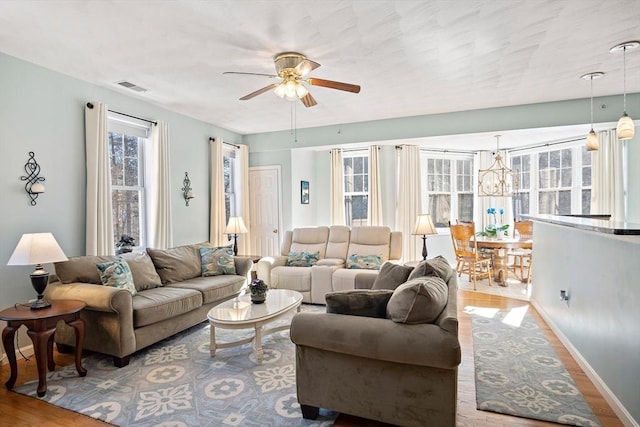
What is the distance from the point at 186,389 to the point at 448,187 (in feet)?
21.1

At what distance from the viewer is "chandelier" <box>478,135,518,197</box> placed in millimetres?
6973

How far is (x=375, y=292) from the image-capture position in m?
2.34

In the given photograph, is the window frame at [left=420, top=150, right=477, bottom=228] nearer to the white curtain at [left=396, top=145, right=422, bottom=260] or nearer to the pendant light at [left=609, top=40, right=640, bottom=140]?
the white curtain at [left=396, top=145, right=422, bottom=260]

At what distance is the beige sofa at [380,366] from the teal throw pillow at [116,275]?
203 cm

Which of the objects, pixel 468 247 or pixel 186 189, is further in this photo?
pixel 468 247

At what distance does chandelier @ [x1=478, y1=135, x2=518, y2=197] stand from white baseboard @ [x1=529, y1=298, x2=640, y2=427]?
3.63m

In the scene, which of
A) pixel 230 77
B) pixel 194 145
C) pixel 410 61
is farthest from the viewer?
pixel 194 145

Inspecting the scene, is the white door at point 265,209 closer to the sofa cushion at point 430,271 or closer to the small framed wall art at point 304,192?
the small framed wall art at point 304,192

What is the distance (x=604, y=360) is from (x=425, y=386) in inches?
60.6

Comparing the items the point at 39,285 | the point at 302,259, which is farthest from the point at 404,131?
the point at 39,285

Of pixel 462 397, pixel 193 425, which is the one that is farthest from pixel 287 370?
pixel 462 397

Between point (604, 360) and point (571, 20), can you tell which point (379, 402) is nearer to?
point (604, 360)

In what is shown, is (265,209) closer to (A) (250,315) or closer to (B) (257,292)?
(B) (257,292)

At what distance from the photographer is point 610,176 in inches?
210
